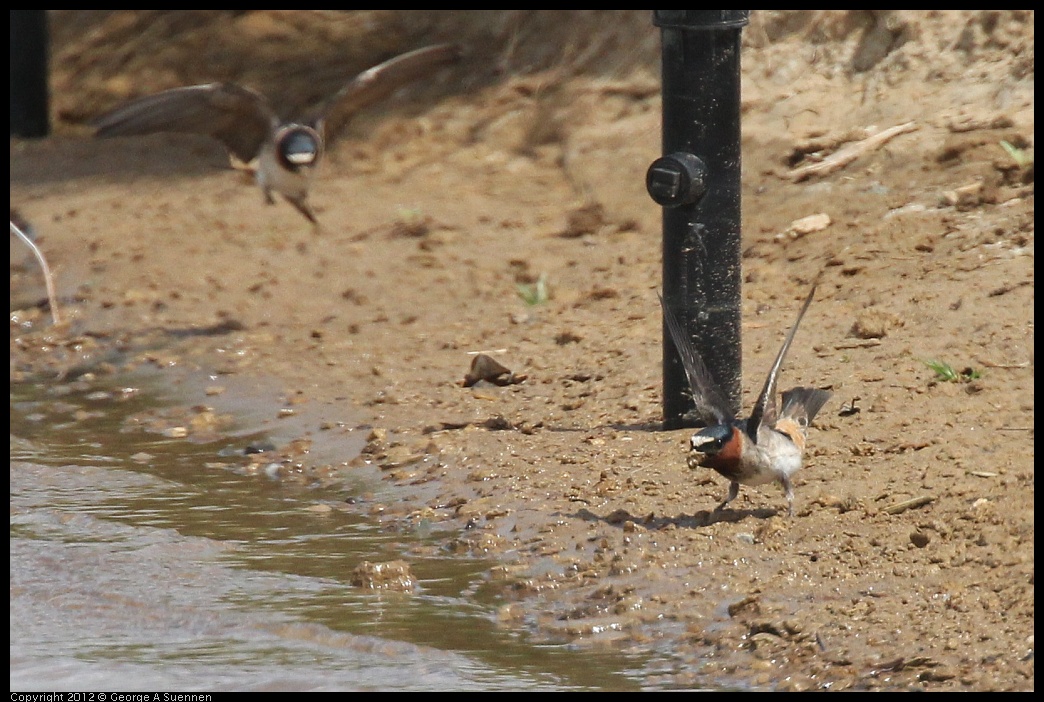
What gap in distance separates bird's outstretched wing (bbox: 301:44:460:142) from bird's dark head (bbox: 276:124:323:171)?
143 mm

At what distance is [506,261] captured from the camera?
26.2ft

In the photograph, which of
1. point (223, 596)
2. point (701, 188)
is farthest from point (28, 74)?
point (223, 596)

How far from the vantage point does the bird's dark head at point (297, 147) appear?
8.43m

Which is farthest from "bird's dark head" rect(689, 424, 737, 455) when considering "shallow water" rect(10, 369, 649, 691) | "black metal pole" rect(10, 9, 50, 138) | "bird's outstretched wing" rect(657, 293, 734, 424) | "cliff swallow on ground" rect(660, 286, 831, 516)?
"black metal pole" rect(10, 9, 50, 138)

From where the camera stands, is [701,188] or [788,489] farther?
[701,188]

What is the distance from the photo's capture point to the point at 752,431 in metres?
4.66

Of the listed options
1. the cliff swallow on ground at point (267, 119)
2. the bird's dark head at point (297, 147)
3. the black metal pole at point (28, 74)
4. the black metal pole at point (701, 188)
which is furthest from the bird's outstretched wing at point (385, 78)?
the black metal pole at point (28, 74)

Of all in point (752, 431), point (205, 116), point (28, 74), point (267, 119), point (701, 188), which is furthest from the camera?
point (28, 74)

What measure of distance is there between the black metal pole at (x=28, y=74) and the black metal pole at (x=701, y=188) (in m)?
7.16

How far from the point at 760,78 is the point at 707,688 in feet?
18.8

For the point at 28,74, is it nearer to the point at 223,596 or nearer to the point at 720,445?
the point at 223,596

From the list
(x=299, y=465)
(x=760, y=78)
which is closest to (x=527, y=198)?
(x=760, y=78)

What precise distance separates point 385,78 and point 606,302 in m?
1.85
